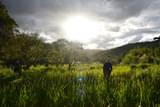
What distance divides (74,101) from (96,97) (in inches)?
11.8

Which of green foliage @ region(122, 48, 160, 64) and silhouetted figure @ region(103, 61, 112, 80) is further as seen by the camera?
green foliage @ region(122, 48, 160, 64)

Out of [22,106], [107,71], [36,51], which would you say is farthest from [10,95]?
[36,51]

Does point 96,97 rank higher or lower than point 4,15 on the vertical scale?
lower

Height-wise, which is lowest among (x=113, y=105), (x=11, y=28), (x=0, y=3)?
(x=113, y=105)

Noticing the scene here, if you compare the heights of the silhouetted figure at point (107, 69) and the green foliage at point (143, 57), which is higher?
the green foliage at point (143, 57)

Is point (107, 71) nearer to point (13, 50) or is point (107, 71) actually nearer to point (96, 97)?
point (96, 97)

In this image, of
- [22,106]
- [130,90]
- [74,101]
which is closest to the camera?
A: [22,106]

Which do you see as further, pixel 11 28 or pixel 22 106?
pixel 11 28

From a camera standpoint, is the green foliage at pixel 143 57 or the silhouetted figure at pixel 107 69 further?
the green foliage at pixel 143 57

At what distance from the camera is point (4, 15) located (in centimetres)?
1998

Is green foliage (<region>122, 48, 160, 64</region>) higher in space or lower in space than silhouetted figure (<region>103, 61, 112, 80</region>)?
higher

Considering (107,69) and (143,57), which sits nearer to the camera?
(107,69)

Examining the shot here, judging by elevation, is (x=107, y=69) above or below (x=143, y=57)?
below

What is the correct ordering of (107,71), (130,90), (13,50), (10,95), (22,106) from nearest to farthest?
(22,106)
(10,95)
(130,90)
(107,71)
(13,50)
